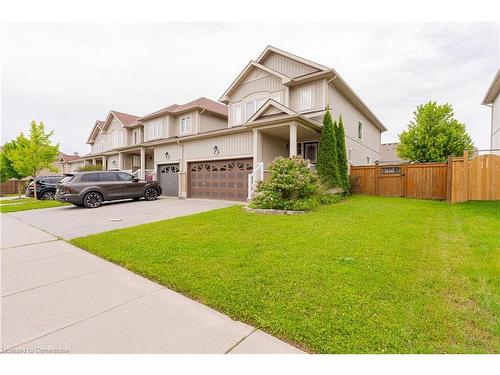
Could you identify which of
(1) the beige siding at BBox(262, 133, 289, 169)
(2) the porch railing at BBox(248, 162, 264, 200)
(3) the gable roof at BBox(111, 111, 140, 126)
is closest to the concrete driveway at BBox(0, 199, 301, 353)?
(2) the porch railing at BBox(248, 162, 264, 200)

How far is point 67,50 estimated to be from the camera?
6.92m

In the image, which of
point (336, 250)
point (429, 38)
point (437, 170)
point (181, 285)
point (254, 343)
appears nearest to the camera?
point (254, 343)

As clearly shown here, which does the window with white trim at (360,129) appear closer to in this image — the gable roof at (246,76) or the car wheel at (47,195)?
the gable roof at (246,76)

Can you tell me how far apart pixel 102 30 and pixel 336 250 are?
6122 millimetres

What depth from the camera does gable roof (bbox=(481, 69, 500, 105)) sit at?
→ 44.7 ft

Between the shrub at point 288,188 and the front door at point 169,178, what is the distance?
928 centimetres

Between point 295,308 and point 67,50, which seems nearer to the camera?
point 295,308

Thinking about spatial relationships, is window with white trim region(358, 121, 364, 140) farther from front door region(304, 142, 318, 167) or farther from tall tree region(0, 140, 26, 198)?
tall tree region(0, 140, 26, 198)

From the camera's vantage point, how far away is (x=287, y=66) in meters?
14.2

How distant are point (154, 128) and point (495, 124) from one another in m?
24.2

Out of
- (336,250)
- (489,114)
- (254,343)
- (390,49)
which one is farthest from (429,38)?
(489,114)

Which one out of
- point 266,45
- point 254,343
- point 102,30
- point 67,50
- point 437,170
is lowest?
point 254,343

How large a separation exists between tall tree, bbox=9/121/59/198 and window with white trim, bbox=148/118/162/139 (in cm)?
683

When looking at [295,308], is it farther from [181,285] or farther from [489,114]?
[489,114]
